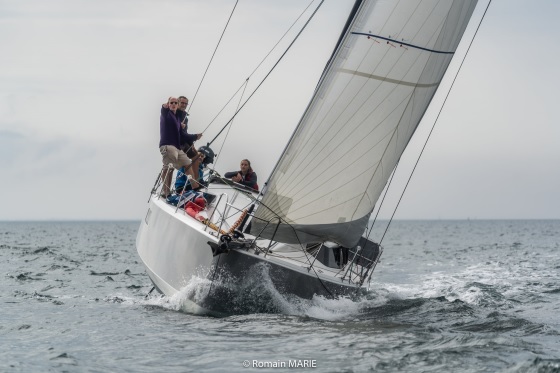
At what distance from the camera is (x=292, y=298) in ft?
33.6

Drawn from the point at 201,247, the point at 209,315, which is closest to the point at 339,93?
the point at 201,247

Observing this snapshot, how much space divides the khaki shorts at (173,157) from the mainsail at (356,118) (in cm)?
270

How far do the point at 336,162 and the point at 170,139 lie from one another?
323 centimetres

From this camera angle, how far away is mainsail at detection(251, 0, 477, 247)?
10.3 m

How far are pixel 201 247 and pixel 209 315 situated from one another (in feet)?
3.20

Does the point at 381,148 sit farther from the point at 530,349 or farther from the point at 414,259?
the point at 414,259

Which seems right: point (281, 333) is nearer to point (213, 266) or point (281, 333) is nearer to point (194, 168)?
point (213, 266)

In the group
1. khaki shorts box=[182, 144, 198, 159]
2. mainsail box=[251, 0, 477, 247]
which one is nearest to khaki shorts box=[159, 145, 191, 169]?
khaki shorts box=[182, 144, 198, 159]

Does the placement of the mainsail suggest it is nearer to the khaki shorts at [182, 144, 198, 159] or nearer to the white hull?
the white hull

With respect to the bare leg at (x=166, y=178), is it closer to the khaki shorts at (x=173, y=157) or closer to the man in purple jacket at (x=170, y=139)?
the man in purple jacket at (x=170, y=139)

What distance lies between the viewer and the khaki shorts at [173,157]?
12586 mm

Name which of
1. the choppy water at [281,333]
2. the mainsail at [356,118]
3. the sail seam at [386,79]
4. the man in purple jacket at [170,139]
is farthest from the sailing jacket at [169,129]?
the sail seam at [386,79]

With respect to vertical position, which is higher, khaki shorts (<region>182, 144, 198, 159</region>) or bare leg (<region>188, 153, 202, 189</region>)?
khaki shorts (<region>182, 144, 198, 159</region>)

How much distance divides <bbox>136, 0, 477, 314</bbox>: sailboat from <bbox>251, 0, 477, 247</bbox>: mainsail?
1cm
